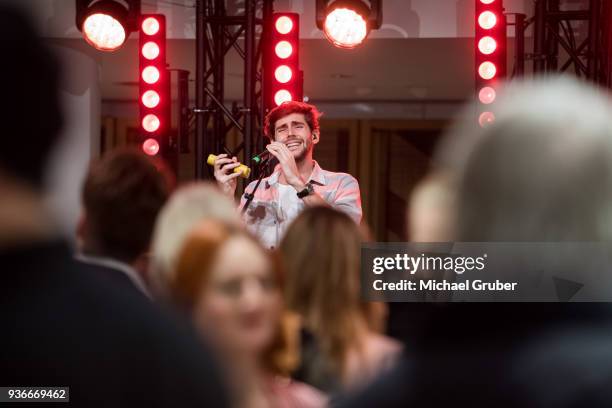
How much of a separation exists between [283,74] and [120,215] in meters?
3.06

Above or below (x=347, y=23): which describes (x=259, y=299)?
below

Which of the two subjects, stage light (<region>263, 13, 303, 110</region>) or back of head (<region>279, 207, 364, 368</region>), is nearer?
back of head (<region>279, 207, 364, 368</region>)

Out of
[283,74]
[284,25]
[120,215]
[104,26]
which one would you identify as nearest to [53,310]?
[120,215]

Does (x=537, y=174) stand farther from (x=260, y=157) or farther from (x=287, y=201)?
(x=260, y=157)

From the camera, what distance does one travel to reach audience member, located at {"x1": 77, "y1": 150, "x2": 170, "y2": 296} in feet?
3.97

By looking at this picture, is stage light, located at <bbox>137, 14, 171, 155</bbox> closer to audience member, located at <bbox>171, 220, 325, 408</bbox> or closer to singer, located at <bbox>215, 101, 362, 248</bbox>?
singer, located at <bbox>215, 101, 362, 248</bbox>

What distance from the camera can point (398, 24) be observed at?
506cm

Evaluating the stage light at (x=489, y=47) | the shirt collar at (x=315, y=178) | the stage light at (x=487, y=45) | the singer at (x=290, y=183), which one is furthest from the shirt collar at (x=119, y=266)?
the stage light at (x=487, y=45)

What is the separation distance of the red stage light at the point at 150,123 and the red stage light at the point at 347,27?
3.02ft

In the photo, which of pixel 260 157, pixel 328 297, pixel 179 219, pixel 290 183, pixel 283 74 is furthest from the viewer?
pixel 283 74

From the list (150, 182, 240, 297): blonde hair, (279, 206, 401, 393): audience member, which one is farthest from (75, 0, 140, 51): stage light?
(150, 182, 240, 297): blonde hair

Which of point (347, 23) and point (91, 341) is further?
point (347, 23)

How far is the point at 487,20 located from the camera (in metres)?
4.37

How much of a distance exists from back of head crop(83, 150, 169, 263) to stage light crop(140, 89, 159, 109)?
3175 mm
